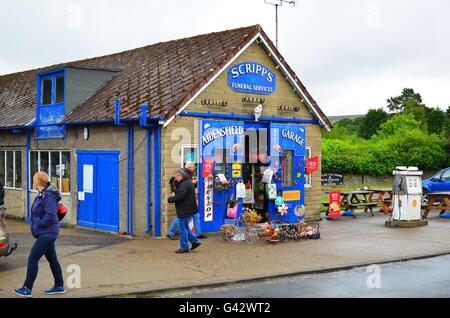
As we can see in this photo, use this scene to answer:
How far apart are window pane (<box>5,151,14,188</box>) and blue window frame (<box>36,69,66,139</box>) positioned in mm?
2321

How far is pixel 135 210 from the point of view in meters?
16.1

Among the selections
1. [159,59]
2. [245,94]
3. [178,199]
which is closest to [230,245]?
[178,199]

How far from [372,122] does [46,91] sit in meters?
69.0

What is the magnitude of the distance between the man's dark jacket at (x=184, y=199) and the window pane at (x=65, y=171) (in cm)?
628

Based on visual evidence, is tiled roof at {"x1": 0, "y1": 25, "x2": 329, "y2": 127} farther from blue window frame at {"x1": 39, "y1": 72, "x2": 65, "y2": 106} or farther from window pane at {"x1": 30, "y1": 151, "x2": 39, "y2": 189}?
window pane at {"x1": 30, "y1": 151, "x2": 39, "y2": 189}

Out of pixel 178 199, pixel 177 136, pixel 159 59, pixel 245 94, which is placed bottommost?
pixel 178 199

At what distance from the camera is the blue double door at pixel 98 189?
16.7 m

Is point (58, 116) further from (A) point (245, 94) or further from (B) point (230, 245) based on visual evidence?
(B) point (230, 245)

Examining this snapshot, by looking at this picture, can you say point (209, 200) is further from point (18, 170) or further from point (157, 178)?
point (18, 170)

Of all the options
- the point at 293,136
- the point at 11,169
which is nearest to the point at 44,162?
the point at 11,169

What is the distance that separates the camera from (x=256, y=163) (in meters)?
18.1

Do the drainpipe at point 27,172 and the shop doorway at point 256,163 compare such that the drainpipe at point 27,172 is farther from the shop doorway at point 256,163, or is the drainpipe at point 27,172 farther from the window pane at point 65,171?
the shop doorway at point 256,163
